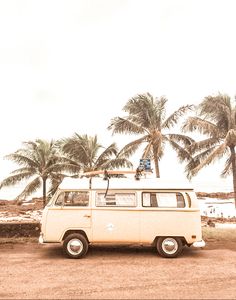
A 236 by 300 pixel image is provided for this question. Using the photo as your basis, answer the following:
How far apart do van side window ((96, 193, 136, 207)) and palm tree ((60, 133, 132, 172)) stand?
1044 cm

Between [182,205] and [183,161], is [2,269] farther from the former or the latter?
[183,161]

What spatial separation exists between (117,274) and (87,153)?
1343 centimetres

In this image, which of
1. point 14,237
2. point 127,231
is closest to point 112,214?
point 127,231

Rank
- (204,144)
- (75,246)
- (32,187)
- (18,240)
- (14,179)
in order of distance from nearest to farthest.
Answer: (75,246)
(18,240)
(204,144)
(14,179)
(32,187)

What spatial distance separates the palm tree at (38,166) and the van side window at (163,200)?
1146cm

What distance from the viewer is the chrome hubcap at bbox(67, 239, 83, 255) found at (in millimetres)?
9984

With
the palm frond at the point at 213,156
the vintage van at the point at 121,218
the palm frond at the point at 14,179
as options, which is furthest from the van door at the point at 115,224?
the palm frond at the point at 14,179

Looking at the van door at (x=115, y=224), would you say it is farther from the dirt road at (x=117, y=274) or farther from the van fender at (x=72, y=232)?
the dirt road at (x=117, y=274)

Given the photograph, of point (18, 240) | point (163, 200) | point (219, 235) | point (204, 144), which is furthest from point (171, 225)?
point (204, 144)

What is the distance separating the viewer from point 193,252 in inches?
428

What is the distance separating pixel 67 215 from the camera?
33.0 ft

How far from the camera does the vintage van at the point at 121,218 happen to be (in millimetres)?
10000

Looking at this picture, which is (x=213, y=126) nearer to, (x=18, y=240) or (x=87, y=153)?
(x=87, y=153)

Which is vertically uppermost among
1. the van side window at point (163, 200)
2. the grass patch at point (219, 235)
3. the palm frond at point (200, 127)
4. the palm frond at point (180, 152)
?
the palm frond at point (200, 127)
